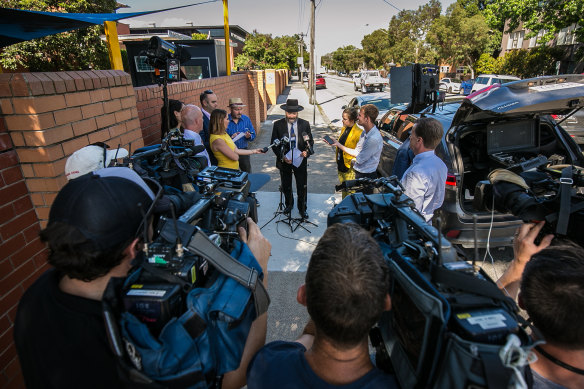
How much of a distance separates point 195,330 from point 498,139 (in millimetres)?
4565

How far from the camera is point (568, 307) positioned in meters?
1.05

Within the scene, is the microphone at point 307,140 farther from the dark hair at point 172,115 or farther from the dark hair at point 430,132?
the dark hair at point 430,132

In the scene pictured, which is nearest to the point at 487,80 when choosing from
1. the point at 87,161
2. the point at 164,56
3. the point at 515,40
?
the point at 515,40

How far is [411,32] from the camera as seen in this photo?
44.5 meters

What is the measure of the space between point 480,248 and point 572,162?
5.30ft

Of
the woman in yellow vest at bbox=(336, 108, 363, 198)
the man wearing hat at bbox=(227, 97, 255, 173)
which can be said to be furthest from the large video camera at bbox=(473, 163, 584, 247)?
the man wearing hat at bbox=(227, 97, 255, 173)

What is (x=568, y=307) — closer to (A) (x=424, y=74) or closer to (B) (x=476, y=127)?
(B) (x=476, y=127)

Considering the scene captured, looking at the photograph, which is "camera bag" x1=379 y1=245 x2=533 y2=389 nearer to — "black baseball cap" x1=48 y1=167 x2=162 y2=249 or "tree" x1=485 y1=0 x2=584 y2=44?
"black baseball cap" x1=48 y1=167 x2=162 y2=249

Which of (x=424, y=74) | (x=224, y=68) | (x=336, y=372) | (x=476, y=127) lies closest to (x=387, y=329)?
(x=336, y=372)

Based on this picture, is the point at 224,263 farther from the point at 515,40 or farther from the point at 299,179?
the point at 515,40

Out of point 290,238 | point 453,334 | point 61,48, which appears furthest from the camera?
point 61,48

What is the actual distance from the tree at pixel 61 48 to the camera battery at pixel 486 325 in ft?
49.3

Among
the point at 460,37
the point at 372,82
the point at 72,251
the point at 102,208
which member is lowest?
the point at 72,251

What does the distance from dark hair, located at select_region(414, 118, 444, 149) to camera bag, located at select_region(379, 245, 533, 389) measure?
Result: 2213mm
